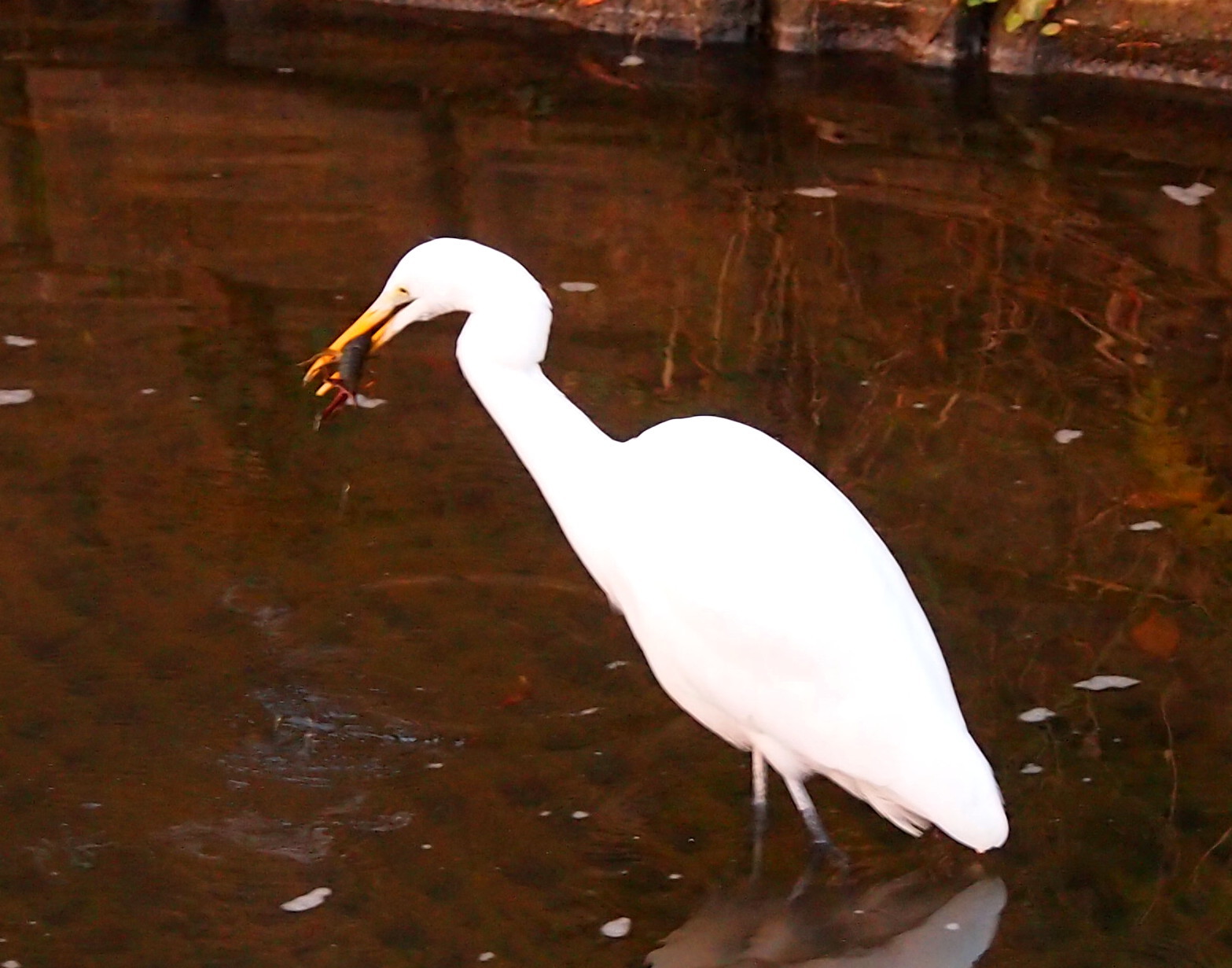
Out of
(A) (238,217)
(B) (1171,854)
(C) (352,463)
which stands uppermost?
(A) (238,217)

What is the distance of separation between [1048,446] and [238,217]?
96.9 inches

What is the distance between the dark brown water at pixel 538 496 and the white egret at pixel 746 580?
0.91 ft

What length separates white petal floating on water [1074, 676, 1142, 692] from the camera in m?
3.31

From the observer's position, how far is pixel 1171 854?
9.55 feet

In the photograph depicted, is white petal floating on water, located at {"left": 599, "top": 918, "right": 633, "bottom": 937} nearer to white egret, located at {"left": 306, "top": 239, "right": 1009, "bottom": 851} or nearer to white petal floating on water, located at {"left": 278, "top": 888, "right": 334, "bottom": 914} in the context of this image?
white egret, located at {"left": 306, "top": 239, "right": 1009, "bottom": 851}

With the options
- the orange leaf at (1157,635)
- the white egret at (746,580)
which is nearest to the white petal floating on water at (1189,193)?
the orange leaf at (1157,635)

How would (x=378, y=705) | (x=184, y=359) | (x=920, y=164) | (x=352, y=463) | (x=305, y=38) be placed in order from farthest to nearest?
(x=305, y=38) → (x=920, y=164) → (x=184, y=359) → (x=352, y=463) → (x=378, y=705)

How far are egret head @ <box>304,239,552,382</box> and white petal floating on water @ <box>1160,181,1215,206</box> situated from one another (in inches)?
121

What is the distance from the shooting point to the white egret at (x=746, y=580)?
267 cm

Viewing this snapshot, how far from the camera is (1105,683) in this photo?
3322 millimetres

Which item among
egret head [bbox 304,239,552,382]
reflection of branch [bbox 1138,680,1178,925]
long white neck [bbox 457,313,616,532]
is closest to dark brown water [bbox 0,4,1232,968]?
reflection of branch [bbox 1138,680,1178,925]

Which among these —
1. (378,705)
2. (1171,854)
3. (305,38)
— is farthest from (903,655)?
(305,38)

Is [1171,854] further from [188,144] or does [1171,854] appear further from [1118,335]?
[188,144]

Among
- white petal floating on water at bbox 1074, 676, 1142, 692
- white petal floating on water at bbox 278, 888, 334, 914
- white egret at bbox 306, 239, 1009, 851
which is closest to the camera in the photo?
white egret at bbox 306, 239, 1009, 851
